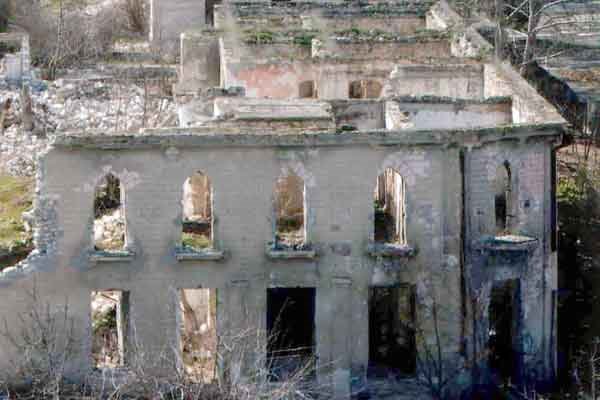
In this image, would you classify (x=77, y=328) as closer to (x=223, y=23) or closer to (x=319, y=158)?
(x=319, y=158)

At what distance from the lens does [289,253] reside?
2216 cm

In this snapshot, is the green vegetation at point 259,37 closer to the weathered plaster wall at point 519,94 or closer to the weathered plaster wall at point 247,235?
the weathered plaster wall at point 519,94

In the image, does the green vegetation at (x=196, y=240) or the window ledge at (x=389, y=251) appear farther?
→ the green vegetation at (x=196, y=240)

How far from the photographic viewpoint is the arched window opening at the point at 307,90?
31.4 meters

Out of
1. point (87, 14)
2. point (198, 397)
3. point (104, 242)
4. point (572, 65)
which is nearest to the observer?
point (198, 397)

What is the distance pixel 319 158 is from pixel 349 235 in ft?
4.54

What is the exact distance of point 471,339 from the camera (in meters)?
22.9

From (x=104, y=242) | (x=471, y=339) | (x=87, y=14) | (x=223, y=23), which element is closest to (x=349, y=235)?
(x=471, y=339)

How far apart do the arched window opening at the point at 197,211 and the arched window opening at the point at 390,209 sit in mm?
3301

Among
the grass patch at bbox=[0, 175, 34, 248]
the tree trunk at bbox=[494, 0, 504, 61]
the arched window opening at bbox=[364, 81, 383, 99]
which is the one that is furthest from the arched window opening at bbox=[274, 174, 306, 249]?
the tree trunk at bbox=[494, 0, 504, 61]

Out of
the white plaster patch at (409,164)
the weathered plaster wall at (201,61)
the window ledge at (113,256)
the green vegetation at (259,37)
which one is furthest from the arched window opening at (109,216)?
the white plaster patch at (409,164)

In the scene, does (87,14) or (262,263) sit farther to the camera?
(87,14)

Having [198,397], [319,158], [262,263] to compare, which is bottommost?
[198,397]

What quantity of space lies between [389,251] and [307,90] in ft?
32.9
